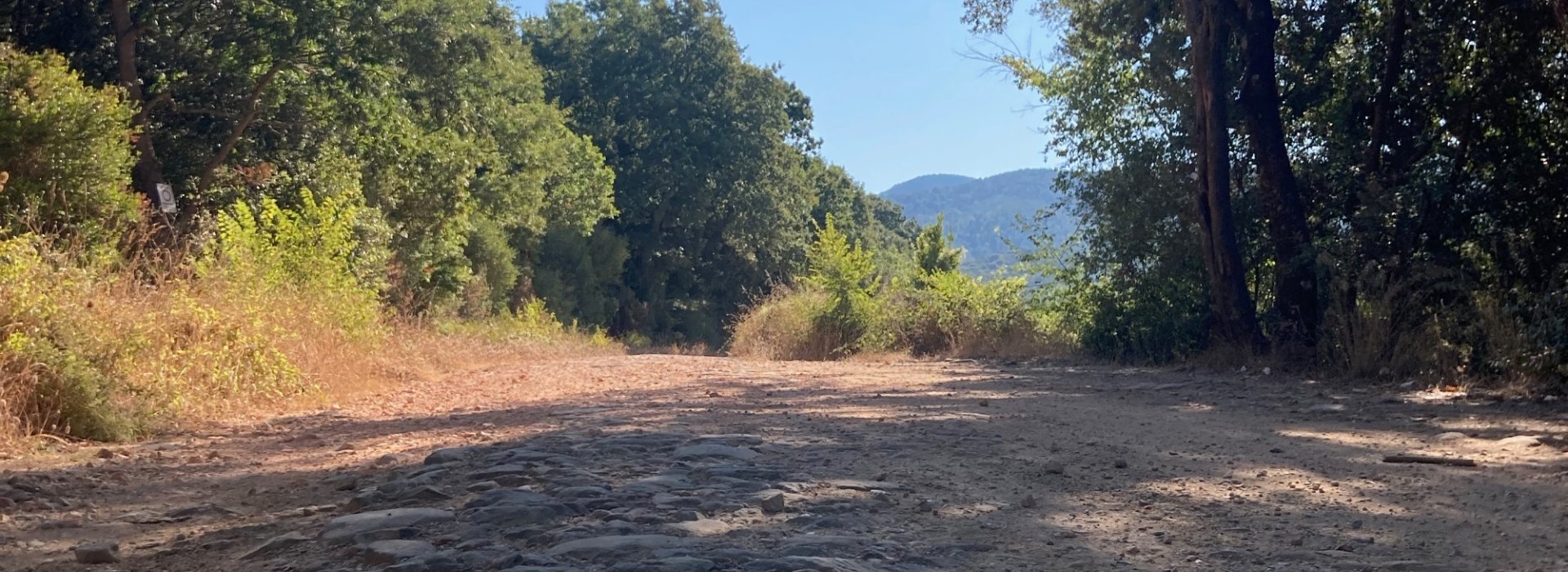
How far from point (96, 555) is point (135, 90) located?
11901 millimetres

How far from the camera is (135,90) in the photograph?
14.8 metres

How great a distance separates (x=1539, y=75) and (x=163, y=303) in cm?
1190

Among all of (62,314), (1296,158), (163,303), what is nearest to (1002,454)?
(62,314)

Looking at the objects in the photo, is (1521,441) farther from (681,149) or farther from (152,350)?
(681,149)

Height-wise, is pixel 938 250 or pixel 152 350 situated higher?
pixel 938 250

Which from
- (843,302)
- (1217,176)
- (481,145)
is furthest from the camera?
(481,145)

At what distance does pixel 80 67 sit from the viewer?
47.7 feet

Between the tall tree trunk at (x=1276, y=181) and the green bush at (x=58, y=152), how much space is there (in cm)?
1174

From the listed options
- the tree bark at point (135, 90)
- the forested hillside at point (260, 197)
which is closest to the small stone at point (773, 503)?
the forested hillside at point (260, 197)

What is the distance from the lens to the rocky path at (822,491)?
14.2 feet

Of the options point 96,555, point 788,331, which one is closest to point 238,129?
point 788,331

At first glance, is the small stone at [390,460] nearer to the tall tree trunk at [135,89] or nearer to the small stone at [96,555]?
the small stone at [96,555]

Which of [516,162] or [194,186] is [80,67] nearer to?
[194,186]

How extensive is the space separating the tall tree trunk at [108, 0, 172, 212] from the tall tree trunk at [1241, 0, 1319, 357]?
12.6 meters
